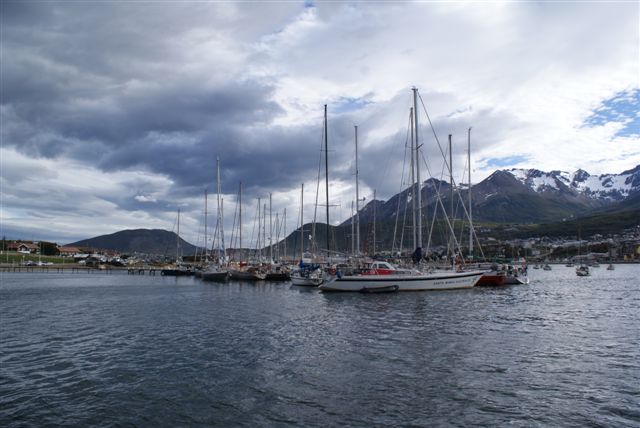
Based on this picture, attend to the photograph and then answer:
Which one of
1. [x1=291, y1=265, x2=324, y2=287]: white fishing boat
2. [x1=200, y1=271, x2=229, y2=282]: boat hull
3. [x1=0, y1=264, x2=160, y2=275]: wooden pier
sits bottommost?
[x1=0, y1=264, x2=160, y2=275]: wooden pier

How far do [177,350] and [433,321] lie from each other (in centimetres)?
1681

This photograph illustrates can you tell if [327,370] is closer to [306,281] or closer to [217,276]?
[306,281]

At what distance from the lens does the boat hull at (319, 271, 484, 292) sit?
5262 cm

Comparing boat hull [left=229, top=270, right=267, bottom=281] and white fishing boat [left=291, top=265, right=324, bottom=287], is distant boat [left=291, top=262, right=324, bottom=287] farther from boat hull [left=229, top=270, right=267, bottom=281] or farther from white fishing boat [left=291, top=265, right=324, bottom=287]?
boat hull [left=229, top=270, right=267, bottom=281]

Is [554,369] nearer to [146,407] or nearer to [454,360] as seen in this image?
[454,360]

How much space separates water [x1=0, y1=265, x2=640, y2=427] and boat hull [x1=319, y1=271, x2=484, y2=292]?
17548 millimetres

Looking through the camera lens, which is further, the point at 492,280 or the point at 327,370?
the point at 492,280

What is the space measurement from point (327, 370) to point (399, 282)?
117ft

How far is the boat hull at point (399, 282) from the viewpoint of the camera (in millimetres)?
52625

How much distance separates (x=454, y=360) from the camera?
1941 cm

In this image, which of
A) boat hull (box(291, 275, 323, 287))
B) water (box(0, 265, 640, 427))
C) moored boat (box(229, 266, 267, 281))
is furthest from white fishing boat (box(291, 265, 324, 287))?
water (box(0, 265, 640, 427))

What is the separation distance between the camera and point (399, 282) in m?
52.8

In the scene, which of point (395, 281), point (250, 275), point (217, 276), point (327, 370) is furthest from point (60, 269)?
point (327, 370)

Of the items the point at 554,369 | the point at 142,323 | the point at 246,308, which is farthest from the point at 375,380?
the point at 246,308
